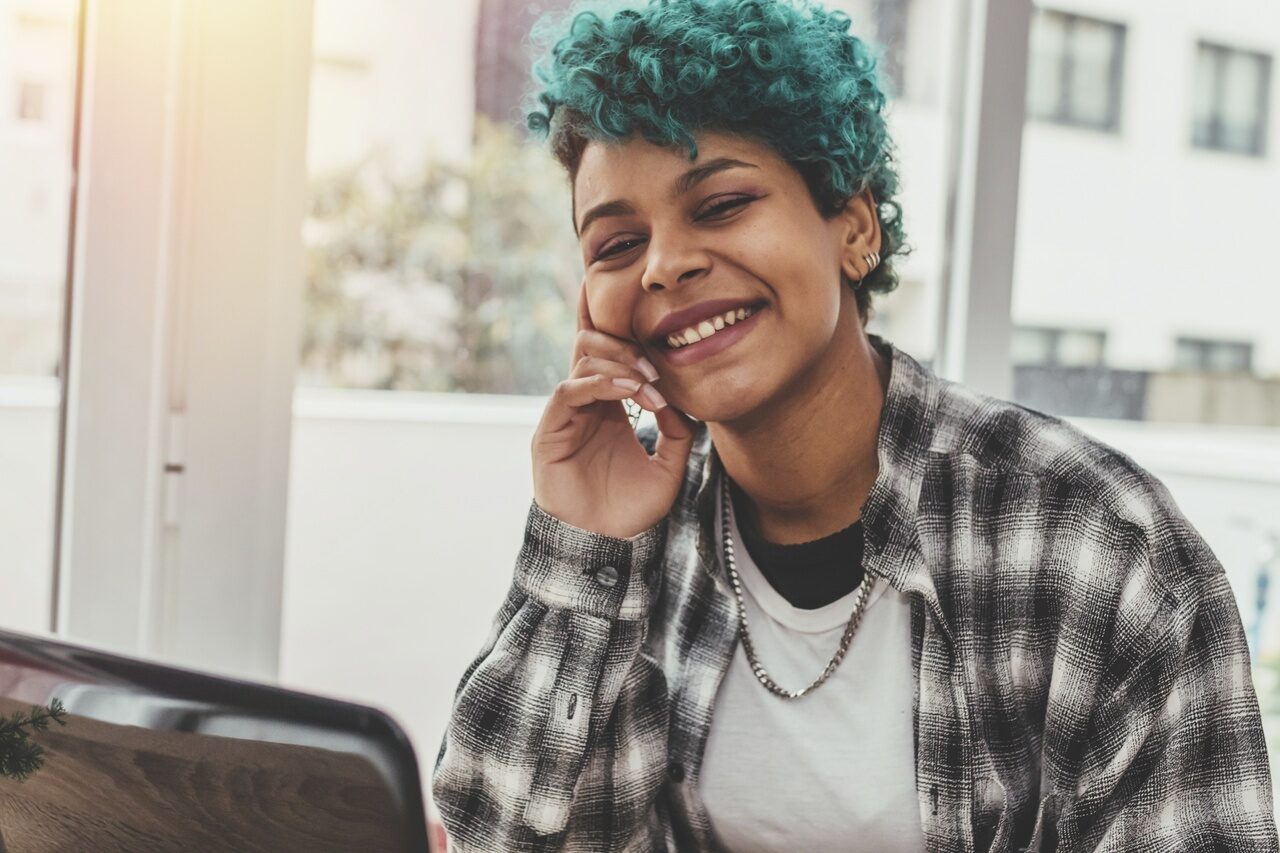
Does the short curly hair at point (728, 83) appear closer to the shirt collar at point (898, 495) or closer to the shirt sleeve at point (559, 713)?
the shirt collar at point (898, 495)

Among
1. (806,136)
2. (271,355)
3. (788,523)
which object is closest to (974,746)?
(788,523)

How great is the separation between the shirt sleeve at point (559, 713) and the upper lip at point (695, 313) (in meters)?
0.22

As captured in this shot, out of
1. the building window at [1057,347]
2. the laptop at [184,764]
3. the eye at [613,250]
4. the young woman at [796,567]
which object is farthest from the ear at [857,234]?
the laptop at [184,764]

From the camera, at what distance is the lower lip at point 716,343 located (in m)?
1.15

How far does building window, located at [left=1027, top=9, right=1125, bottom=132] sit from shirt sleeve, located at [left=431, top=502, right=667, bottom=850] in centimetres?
107

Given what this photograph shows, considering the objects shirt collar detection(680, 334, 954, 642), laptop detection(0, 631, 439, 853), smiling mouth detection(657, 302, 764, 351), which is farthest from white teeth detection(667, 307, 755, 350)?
A: laptop detection(0, 631, 439, 853)

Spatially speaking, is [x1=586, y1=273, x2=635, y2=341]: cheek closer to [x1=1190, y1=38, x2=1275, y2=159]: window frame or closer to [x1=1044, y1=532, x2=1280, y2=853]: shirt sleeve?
[x1=1044, y1=532, x2=1280, y2=853]: shirt sleeve

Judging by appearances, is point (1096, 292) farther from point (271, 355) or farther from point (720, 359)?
point (271, 355)

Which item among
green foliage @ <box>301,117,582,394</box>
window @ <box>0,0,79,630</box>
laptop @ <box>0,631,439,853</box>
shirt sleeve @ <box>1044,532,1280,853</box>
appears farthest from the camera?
green foliage @ <box>301,117,582,394</box>

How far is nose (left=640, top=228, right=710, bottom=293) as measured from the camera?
113cm

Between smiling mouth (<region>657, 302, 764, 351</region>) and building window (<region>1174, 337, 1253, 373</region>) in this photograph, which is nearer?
smiling mouth (<region>657, 302, 764, 351</region>)

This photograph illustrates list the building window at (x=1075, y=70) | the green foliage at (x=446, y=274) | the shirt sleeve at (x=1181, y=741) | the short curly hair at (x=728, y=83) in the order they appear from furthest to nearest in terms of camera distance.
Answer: the building window at (x=1075, y=70)
the green foliage at (x=446, y=274)
the short curly hair at (x=728, y=83)
the shirt sleeve at (x=1181, y=741)

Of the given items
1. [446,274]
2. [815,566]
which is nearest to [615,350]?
[815,566]

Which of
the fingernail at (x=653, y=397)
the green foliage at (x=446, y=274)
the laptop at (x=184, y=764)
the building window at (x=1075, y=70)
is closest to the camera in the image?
the laptop at (x=184, y=764)
